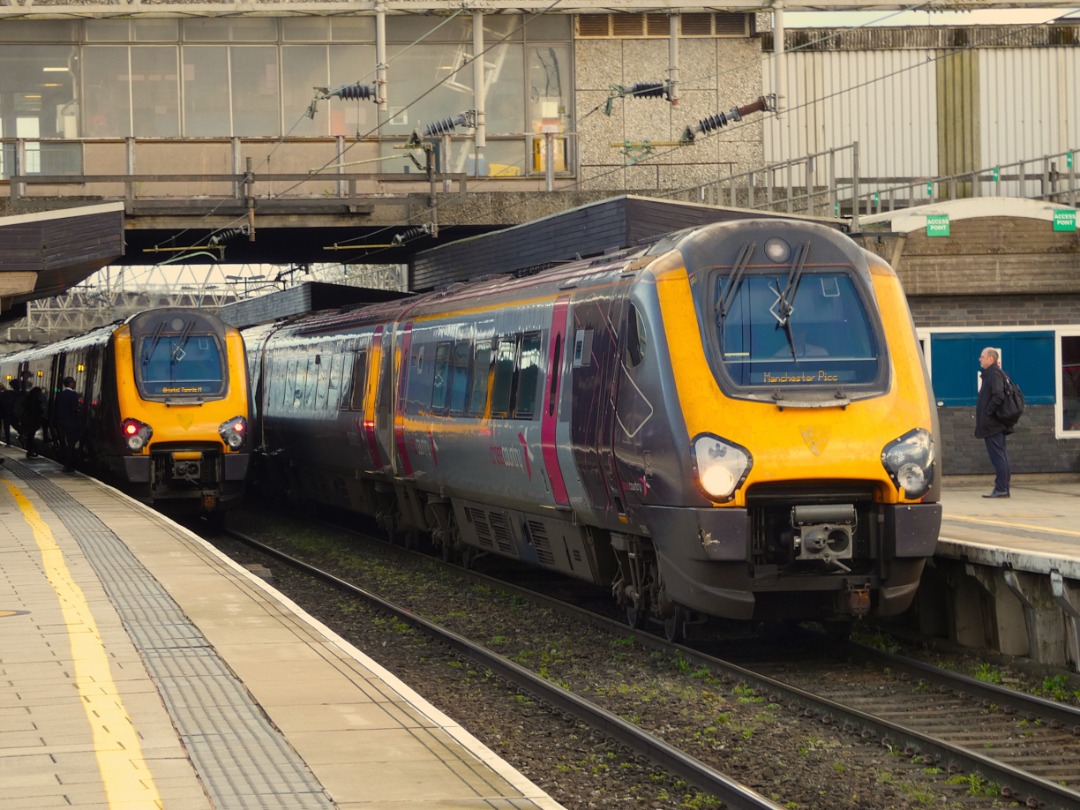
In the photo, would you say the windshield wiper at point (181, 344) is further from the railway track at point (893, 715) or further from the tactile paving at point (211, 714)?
the railway track at point (893, 715)

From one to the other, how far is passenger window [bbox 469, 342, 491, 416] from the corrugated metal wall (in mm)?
18530

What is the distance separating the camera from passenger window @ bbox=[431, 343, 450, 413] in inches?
622

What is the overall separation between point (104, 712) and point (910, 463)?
5283 mm

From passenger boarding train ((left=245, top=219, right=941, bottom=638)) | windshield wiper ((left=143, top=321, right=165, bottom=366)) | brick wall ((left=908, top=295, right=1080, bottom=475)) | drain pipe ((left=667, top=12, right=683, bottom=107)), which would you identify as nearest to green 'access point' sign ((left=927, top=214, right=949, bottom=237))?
brick wall ((left=908, top=295, right=1080, bottom=475))

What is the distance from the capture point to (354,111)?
33.0m

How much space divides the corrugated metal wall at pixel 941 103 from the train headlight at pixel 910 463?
22.2m

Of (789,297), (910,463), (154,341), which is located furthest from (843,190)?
(910,463)

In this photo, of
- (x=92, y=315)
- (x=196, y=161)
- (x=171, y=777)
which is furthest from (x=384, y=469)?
(x=92, y=315)

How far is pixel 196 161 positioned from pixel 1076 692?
25849mm

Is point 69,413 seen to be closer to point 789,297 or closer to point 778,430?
point 789,297

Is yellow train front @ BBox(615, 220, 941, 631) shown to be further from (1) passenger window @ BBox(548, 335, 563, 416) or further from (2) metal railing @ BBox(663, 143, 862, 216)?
(2) metal railing @ BBox(663, 143, 862, 216)

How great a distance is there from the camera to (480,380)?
574 inches

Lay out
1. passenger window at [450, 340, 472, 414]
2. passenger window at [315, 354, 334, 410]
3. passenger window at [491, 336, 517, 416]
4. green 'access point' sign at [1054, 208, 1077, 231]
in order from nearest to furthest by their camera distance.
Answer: passenger window at [491, 336, 517, 416] < passenger window at [450, 340, 472, 414] < green 'access point' sign at [1054, 208, 1077, 231] < passenger window at [315, 354, 334, 410]

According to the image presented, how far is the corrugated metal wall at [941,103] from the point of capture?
31.6 m
